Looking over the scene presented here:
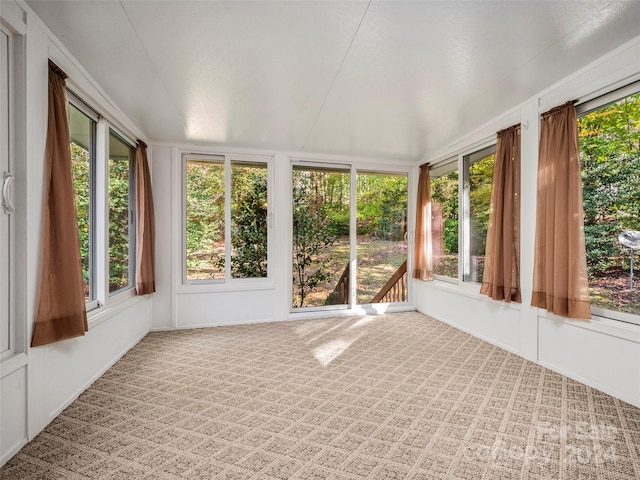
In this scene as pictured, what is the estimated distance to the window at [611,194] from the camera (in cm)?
226

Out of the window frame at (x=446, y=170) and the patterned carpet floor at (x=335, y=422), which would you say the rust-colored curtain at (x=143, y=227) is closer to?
the patterned carpet floor at (x=335, y=422)

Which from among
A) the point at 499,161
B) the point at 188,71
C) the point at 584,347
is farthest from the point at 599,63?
the point at 188,71

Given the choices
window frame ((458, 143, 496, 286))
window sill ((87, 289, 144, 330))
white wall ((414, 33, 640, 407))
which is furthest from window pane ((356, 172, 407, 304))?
window sill ((87, 289, 144, 330))

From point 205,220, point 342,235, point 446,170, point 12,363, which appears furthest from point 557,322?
point 205,220

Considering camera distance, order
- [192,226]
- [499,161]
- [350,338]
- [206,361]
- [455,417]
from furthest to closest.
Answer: [192,226] → [350,338] → [499,161] → [206,361] → [455,417]

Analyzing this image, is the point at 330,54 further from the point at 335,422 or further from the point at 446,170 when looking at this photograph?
the point at 446,170

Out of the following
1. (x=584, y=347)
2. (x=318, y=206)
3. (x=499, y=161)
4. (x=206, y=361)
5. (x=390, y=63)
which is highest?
(x=390, y=63)

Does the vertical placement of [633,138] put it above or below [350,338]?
above

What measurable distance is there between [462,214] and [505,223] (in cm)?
90

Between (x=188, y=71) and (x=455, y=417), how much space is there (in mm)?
3055

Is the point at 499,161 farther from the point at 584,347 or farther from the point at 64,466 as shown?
the point at 64,466

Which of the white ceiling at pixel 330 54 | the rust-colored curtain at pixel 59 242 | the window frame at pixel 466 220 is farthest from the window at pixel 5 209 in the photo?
the window frame at pixel 466 220

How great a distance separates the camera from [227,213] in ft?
14.1

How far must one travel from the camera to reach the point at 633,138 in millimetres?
2250
